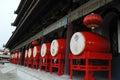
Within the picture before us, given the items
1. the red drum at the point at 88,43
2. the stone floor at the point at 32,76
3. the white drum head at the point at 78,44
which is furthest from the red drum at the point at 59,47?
the red drum at the point at 88,43

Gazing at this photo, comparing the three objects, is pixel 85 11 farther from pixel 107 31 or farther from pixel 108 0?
pixel 107 31

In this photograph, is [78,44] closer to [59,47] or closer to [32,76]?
[59,47]

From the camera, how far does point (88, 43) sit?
6.42 meters

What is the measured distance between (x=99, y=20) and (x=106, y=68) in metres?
1.63

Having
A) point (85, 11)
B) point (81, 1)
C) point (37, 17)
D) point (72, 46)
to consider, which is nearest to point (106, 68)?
point (72, 46)

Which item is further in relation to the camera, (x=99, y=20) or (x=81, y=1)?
(x=81, y=1)

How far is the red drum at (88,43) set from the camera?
6.42 m

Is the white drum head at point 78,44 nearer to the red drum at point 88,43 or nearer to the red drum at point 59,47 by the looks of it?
the red drum at point 88,43

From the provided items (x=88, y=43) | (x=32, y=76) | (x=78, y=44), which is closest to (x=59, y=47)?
(x=32, y=76)

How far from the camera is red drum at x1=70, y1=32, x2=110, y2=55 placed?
21.1 feet

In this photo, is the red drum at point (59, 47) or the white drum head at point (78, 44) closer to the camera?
the white drum head at point (78, 44)

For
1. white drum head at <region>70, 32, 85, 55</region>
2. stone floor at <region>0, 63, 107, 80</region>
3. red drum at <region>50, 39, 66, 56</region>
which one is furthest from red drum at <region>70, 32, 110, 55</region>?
red drum at <region>50, 39, 66, 56</region>

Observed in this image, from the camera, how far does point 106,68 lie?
687 centimetres

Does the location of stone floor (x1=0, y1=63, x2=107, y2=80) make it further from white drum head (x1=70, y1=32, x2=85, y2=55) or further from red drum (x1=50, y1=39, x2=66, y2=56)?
white drum head (x1=70, y1=32, x2=85, y2=55)
